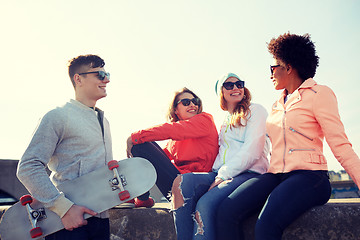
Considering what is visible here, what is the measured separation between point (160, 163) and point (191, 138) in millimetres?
449

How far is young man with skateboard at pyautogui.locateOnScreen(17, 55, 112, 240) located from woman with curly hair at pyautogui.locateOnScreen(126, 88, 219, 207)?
1.80 feet

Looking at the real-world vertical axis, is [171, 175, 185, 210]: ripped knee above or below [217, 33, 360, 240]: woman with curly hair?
below

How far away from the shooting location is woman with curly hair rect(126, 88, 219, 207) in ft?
11.3

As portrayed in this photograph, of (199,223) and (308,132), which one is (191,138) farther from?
(308,132)

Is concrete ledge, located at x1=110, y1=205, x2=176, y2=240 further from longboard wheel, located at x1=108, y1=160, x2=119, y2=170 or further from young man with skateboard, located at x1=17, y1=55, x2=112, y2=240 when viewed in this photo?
longboard wheel, located at x1=108, y1=160, x2=119, y2=170

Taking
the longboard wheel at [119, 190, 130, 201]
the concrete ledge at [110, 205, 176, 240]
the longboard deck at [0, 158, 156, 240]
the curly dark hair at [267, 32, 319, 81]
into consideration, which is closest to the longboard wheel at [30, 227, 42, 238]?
the longboard deck at [0, 158, 156, 240]

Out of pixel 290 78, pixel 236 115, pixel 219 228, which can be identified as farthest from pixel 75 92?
pixel 290 78

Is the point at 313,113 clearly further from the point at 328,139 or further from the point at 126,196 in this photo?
the point at 126,196

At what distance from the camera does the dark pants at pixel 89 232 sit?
2.52 m

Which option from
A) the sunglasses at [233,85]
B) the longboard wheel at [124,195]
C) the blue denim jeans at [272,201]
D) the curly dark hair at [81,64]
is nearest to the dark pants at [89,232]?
the longboard wheel at [124,195]

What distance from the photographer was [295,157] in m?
2.47

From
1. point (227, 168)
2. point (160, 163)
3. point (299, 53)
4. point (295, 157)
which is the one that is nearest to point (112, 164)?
point (160, 163)

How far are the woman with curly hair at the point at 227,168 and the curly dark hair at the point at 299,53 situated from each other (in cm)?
58

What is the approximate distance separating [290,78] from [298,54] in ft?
0.73
